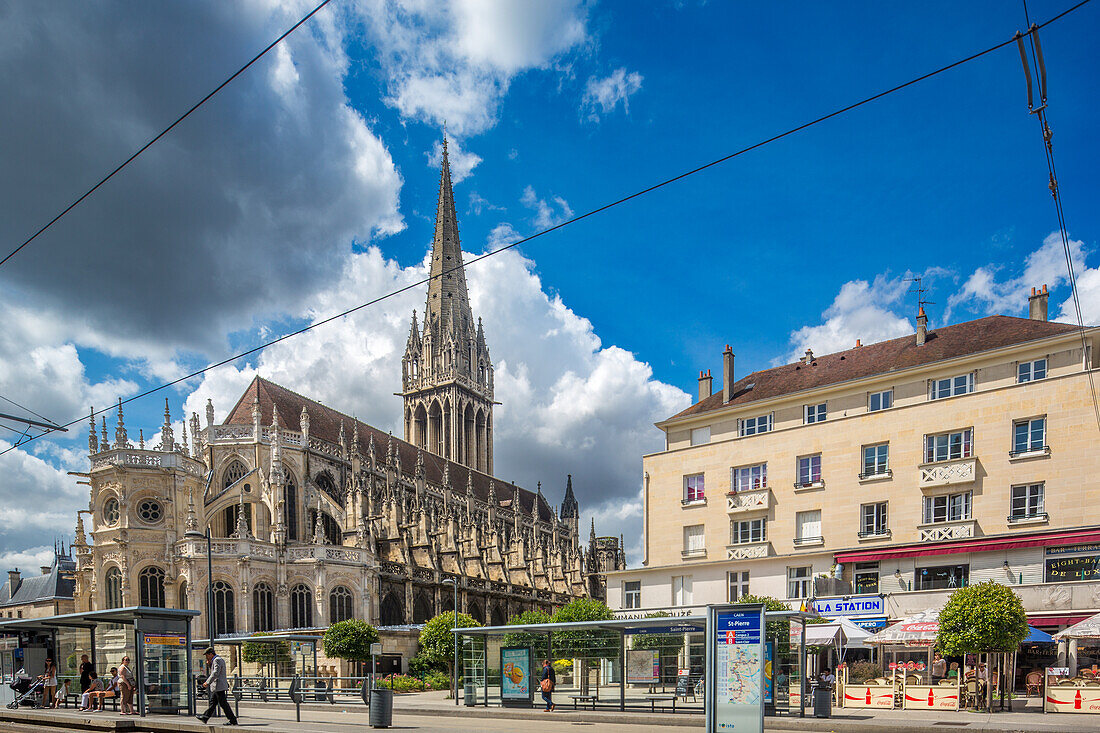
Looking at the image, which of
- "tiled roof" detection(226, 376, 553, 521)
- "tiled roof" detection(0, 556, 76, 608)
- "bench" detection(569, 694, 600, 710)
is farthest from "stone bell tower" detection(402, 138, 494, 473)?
"bench" detection(569, 694, 600, 710)

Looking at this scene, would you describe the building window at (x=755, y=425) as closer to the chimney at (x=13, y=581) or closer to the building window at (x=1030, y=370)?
the building window at (x=1030, y=370)

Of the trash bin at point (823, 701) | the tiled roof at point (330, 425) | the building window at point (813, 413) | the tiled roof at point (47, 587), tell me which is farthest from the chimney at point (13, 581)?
the trash bin at point (823, 701)

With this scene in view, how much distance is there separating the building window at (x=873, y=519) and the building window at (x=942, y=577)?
2157mm

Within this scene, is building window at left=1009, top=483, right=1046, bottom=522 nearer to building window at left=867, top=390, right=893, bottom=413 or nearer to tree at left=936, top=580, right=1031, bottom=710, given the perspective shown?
building window at left=867, top=390, right=893, bottom=413

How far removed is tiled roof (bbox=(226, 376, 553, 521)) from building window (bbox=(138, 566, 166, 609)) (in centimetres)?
1277

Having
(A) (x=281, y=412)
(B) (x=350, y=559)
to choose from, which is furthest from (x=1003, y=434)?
(A) (x=281, y=412)

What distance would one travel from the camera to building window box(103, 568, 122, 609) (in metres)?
45.5

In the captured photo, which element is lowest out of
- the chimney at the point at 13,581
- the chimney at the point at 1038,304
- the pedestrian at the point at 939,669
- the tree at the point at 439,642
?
the chimney at the point at 13,581

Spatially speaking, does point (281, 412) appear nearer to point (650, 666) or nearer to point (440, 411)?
point (440, 411)

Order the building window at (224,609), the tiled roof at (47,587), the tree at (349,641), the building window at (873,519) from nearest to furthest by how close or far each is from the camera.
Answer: the building window at (873,519) < the tree at (349,641) < the building window at (224,609) < the tiled roof at (47,587)

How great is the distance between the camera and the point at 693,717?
1883 cm

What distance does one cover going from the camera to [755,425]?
34.0 meters

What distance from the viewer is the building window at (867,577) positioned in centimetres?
2812

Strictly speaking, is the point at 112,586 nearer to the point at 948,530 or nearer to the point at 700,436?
the point at 700,436
